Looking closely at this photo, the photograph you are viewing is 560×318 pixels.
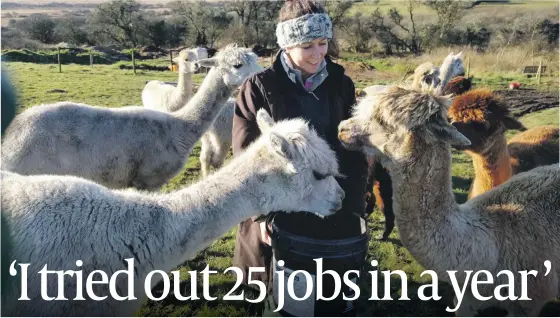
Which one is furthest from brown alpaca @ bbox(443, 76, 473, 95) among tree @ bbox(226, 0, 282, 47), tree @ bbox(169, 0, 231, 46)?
tree @ bbox(169, 0, 231, 46)

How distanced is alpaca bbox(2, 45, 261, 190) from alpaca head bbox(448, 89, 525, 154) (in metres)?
2.69

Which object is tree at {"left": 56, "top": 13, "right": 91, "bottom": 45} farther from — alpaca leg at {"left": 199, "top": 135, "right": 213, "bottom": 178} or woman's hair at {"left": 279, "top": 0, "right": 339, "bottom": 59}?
woman's hair at {"left": 279, "top": 0, "right": 339, "bottom": 59}

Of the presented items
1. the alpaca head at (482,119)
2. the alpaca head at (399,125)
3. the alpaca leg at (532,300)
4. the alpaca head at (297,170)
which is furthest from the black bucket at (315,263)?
the alpaca head at (482,119)

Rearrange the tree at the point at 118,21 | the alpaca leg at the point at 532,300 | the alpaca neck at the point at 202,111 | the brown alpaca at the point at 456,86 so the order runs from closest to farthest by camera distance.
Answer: the alpaca leg at the point at 532,300, the alpaca neck at the point at 202,111, the brown alpaca at the point at 456,86, the tree at the point at 118,21

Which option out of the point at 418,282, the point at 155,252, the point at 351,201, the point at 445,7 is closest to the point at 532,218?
the point at 351,201

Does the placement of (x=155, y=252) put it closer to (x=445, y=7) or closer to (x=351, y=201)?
(x=351, y=201)

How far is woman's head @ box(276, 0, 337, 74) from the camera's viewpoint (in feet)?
9.92

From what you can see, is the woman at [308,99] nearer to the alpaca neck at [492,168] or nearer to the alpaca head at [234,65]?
the alpaca neck at [492,168]

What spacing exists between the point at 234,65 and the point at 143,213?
3.44m

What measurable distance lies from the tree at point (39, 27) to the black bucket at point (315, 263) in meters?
28.1

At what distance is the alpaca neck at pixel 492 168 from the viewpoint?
4543 mm

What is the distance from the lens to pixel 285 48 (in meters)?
3.20

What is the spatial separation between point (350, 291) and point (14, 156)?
3631mm

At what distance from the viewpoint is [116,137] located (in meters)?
4.91
